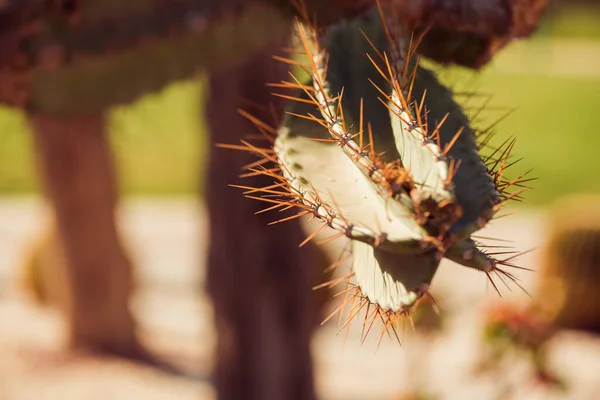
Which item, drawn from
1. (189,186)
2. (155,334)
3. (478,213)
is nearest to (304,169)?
(478,213)

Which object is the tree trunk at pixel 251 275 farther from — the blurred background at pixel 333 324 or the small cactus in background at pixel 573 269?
the small cactus in background at pixel 573 269

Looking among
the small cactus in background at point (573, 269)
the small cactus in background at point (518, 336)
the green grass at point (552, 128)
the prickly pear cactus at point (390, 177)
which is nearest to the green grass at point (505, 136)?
the green grass at point (552, 128)

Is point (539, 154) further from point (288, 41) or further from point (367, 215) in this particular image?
point (367, 215)

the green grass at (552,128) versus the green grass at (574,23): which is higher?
the green grass at (574,23)

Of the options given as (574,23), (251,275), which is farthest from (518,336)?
(574,23)

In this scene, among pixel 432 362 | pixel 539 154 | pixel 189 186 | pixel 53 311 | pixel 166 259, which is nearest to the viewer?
pixel 432 362

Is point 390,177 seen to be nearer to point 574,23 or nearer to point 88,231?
point 88,231
